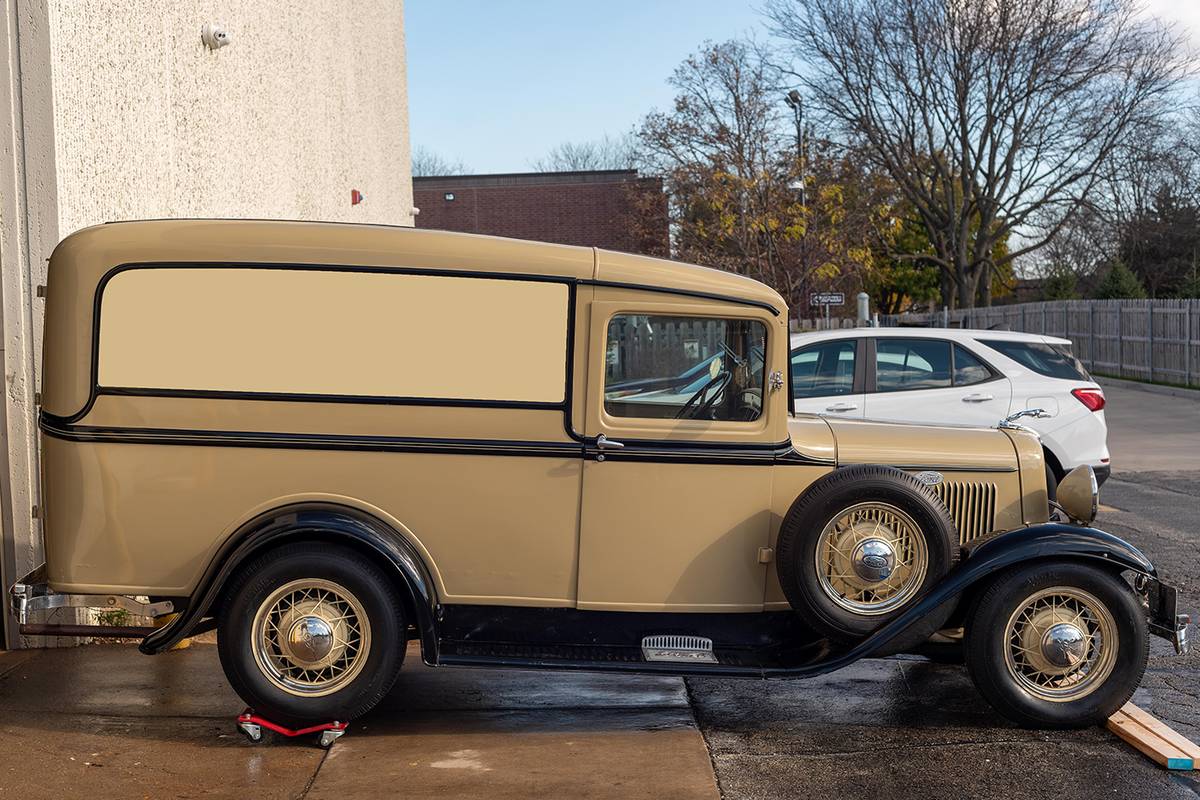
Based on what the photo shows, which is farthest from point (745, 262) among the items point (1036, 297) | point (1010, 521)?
point (1036, 297)

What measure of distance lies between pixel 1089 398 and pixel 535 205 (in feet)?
115

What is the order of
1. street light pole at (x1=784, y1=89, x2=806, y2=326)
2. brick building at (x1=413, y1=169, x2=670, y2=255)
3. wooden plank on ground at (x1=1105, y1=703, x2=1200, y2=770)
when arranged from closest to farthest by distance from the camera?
wooden plank on ground at (x1=1105, y1=703, x2=1200, y2=770)
street light pole at (x1=784, y1=89, x2=806, y2=326)
brick building at (x1=413, y1=169, x2=670, y2=255)

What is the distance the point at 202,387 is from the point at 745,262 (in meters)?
23.8

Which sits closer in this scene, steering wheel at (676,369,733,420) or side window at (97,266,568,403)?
side window at (97,266,568,403)

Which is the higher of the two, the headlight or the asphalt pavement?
the headlight

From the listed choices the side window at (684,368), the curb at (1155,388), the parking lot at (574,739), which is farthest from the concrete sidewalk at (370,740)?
the curb at (1155,388)

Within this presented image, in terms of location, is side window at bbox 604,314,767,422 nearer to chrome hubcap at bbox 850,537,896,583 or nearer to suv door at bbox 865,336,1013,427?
chrome hubcap at bbox 850,537,896,583

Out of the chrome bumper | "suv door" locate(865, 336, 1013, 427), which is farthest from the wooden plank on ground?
"suv door" locate(865, 336, 1013, 427)

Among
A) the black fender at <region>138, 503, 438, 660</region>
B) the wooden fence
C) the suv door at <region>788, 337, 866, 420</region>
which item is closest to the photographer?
the black fender at <region>138, 503, 438, 660</region>

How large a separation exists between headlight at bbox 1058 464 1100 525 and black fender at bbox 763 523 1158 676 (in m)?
0.35

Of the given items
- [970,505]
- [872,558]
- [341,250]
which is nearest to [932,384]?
[970,505]

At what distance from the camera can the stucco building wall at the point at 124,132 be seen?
6.31m

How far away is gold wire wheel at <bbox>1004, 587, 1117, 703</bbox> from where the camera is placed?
16.8 feet

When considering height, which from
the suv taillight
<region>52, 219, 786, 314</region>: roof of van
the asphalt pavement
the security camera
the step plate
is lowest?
the asphalt pavement
